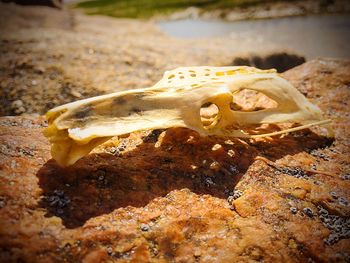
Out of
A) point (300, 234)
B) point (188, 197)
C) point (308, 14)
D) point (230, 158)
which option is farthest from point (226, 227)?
point (308, 14)

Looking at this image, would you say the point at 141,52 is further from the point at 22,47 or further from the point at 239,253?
the point at 239,253

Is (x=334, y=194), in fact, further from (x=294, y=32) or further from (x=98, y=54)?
(x=294, y=32)

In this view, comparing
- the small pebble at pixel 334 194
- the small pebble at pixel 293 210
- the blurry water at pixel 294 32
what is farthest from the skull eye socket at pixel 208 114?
the blurry water at pixel 294 32

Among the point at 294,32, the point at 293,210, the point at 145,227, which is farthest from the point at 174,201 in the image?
the point at 294,32

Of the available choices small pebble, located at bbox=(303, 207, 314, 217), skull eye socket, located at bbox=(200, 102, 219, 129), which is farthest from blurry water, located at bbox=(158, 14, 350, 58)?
small pebble, located at bbox=(303, 207, 314, 217)

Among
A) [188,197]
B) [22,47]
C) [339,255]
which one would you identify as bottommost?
[339,255]
